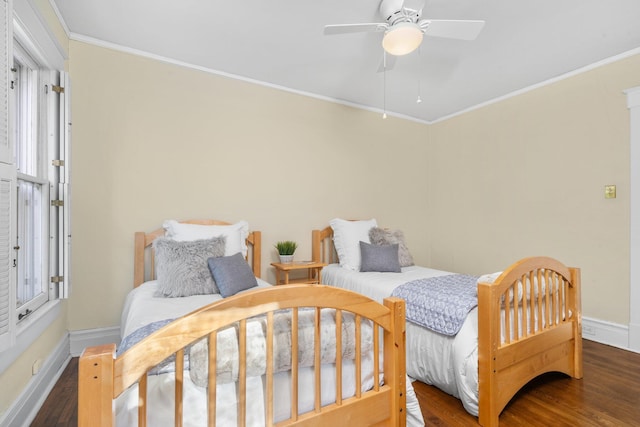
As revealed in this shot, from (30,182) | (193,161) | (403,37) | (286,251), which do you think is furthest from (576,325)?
(30,182)

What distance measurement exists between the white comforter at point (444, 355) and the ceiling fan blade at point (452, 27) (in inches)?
68.0

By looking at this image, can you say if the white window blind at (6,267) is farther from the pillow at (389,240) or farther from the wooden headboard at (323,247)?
the pillow at (389,240)

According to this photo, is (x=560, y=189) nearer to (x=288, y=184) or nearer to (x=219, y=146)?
(x=288, y=184)

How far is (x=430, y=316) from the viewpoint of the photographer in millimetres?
2119

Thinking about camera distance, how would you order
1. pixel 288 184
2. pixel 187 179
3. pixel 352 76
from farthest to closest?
pixel 288 184, pixel 352 76, pixel 187 179

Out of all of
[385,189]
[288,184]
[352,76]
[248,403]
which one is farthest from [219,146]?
[248,403]

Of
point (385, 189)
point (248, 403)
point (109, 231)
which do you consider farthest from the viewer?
point (385, 189)

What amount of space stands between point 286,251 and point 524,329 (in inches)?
81.5

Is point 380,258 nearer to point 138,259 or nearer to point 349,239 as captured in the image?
point 349,239

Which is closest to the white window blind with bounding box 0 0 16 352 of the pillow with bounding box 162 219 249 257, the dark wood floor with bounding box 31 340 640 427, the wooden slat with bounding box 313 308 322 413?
the dark wood floor with bounding box 31 340 640 427

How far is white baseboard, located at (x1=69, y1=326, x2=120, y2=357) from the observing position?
2.51 metres

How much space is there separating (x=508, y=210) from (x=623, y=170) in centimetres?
103

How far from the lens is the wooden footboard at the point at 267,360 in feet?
2.57

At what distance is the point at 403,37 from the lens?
1890 mm
